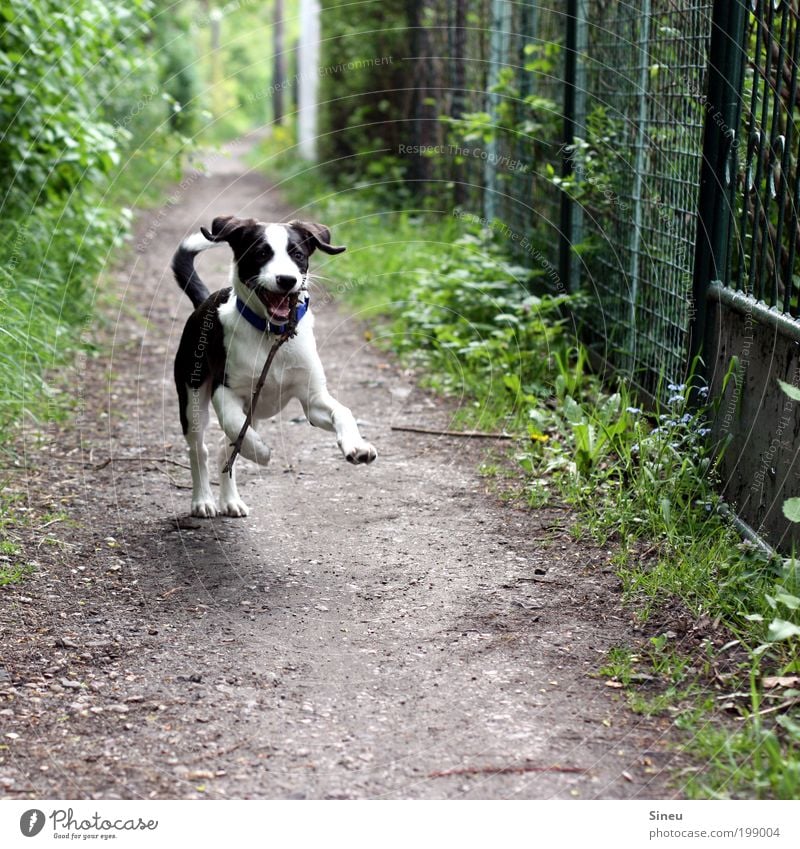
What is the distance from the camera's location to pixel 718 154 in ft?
15.2

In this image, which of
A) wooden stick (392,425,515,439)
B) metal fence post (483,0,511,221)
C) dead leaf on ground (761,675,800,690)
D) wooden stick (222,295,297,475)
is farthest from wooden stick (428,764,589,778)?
metal fence post (483,0,511,221)

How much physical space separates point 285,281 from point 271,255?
176mm

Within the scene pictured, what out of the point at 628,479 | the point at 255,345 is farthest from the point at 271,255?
the point at 628,479

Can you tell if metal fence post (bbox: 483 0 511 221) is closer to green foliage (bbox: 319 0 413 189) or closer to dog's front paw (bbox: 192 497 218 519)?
green foliage (bbox: 319 0 413 189)

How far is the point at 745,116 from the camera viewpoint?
4523 mm

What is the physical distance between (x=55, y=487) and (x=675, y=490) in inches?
116

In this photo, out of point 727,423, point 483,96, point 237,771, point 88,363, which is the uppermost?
point 483,96

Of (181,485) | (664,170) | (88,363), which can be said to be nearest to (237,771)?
(181,485)

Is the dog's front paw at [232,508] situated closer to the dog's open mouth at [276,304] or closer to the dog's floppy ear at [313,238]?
the dog's open mouth at [276,304]

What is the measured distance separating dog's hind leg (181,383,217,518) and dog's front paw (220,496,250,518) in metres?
0.04

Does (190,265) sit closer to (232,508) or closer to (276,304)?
(276,304)

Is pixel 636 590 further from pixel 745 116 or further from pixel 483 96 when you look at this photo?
pixel 483 96

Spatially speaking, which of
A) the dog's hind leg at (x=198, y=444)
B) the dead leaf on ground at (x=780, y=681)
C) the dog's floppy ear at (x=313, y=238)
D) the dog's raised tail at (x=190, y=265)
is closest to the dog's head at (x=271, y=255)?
the dog's floppy ear at (x=313, y=238)

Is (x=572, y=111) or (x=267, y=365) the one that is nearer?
(x=267, y=365)
